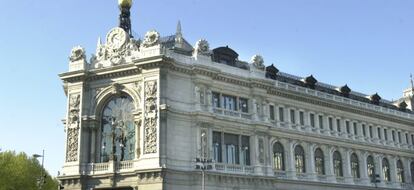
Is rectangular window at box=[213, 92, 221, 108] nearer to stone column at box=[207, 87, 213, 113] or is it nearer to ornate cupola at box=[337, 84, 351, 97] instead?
stone column at box=[207, 87, 213, 113]

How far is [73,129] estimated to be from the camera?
194 feet

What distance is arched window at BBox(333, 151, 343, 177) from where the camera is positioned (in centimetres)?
7081

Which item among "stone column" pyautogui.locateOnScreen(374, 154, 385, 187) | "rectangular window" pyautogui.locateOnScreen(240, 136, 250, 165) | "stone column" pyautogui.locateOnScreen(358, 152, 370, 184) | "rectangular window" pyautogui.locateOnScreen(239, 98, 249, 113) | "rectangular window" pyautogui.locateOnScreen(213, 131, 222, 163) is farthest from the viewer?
"stone column" pyautogui.locateOnScreen(374, 154, 385, 187)

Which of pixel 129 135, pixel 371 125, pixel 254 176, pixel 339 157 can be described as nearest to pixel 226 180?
pixel 254 176

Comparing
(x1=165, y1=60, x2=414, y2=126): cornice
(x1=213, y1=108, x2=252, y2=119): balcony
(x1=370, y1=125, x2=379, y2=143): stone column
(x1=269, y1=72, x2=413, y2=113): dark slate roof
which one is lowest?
(x1=213, y1=108, x2=252, y2=119): balcony

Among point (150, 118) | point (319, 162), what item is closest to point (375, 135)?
point (319, 162)

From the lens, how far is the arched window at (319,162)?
6869 centimetres

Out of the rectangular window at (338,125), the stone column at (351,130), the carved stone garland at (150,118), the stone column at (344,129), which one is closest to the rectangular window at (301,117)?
the rectangular window at (338,125)

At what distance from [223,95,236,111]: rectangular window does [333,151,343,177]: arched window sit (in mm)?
16819

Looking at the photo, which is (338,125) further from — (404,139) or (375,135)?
(404,139)

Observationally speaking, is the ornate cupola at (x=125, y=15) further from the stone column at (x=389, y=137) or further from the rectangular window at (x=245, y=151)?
the stone column at (x=389, y=137)

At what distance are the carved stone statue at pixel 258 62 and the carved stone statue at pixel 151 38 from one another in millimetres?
11725

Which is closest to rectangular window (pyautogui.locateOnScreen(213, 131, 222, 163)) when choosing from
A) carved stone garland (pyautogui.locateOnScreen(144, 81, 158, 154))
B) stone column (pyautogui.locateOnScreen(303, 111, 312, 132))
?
carved stone garland (pyautogui.locateOnScreen(144, 81, 158, 154))

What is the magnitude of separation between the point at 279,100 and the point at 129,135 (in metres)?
17.9
